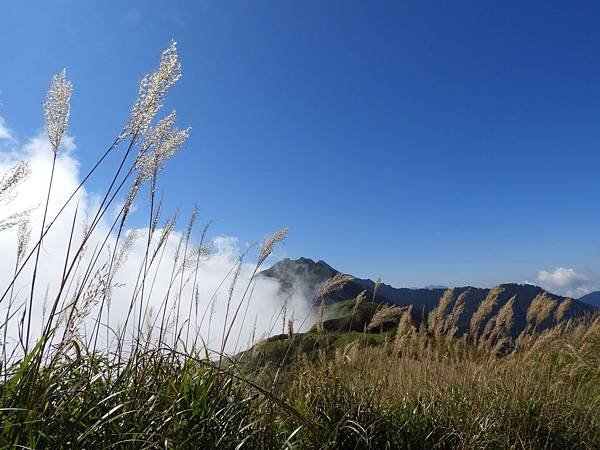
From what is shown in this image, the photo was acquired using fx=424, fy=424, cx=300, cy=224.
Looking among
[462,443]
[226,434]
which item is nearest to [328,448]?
[226,434]

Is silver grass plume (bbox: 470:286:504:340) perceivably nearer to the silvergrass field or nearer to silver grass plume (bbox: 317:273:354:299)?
the silvergrass field

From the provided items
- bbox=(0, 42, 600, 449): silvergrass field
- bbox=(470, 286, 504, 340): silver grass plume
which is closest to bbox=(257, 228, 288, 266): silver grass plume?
bbox=(0, 42, 600, 449): silvergrass field

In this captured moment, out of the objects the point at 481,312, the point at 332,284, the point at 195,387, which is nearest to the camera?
the point at 195,387

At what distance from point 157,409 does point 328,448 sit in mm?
1367

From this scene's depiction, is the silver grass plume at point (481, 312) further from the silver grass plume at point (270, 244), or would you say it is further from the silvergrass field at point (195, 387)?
the silver grass plume at point (270, 244)

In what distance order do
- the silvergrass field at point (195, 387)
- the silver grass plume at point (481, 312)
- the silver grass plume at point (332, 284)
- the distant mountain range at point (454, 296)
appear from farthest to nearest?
the silver grass plume at point (481, 312)
the distant mountain range at point (454, 296)
the silver grass plume at point (332, 284)
the silvergrass field at point (195, 387)

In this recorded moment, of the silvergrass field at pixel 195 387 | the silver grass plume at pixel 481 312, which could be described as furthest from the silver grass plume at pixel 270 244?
the silver grass plume at pixel 481 312

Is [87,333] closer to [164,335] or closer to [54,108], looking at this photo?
[164,335]

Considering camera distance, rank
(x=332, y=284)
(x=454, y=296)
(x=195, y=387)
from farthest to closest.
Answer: (x=454, y=296) < (x=332, y=284) < (x=195, y=387)

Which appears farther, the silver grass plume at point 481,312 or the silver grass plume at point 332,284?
the silver grass plume at point 481,312

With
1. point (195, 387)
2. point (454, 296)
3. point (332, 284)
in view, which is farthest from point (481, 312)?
point (195, 387)

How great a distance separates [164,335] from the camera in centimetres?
354

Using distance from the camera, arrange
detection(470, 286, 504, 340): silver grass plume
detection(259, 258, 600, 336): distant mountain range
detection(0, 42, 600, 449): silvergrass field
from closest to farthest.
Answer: detection(0, 42, 600, 449): silvergrass field, detection(259, 258, 600, 336): distant mountain range, detection(470, 286, 504, 340): silver grass plume

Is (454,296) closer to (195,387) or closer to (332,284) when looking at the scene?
(332,284)
